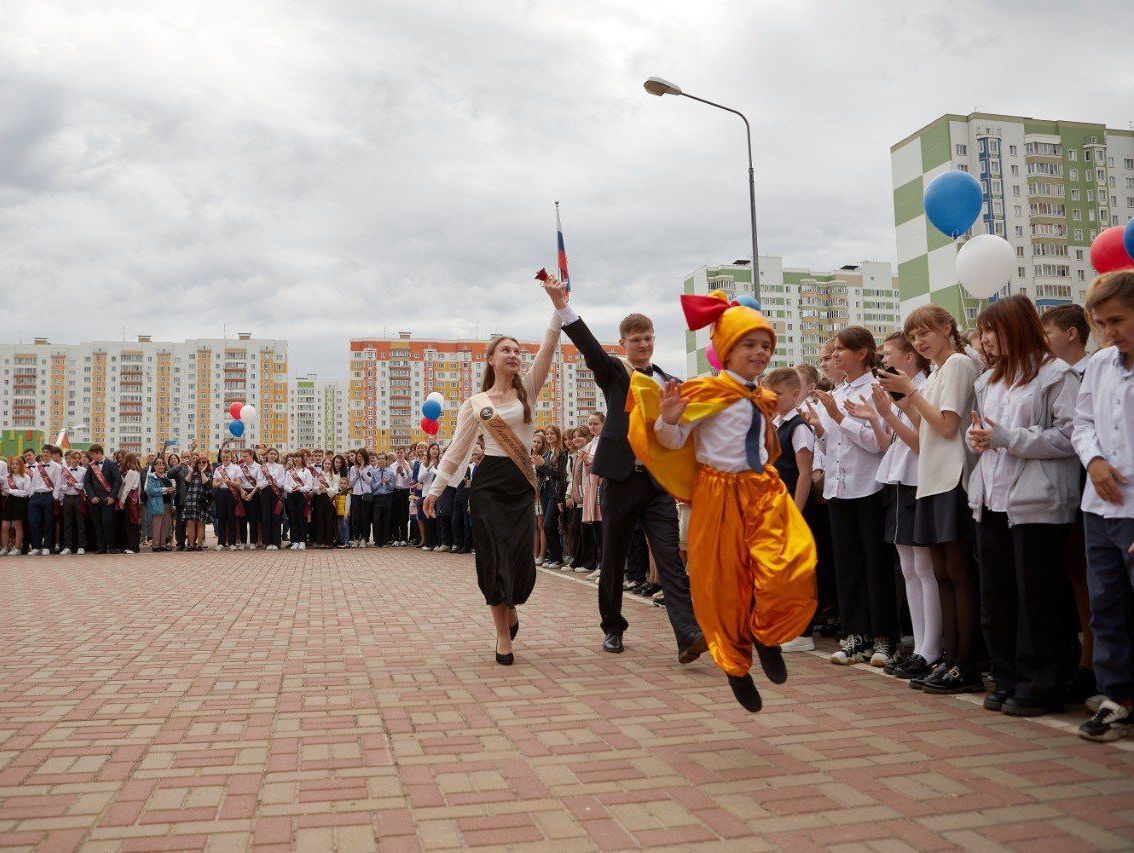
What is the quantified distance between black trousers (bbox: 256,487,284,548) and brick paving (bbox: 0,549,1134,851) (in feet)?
43.3

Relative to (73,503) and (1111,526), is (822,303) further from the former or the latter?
(1111,526)

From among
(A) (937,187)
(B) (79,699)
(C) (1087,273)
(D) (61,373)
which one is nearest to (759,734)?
(B) (79,699)

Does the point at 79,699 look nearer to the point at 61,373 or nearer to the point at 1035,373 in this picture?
the point at 1035,373

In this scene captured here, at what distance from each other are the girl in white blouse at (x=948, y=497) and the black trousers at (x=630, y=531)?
1708 millimetres

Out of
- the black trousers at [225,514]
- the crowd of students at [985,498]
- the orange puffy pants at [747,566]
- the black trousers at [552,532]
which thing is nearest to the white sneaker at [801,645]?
the crowd of students at [985,498]

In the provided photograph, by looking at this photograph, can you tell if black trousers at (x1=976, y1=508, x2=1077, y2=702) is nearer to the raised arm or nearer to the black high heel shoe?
the black high heel shoe

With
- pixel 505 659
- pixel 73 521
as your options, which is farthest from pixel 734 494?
pixel 73 521

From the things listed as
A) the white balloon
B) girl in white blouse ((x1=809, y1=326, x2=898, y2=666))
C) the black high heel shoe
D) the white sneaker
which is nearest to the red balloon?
the white balloon

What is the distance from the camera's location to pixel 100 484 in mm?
18609

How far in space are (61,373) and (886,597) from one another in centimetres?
14467

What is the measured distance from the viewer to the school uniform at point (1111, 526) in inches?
153

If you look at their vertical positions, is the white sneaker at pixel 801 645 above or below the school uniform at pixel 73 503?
below

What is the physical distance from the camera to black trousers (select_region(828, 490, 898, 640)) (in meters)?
5.82

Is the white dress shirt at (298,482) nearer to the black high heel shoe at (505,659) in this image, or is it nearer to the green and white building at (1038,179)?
the black high heel shoe at (505,659)
